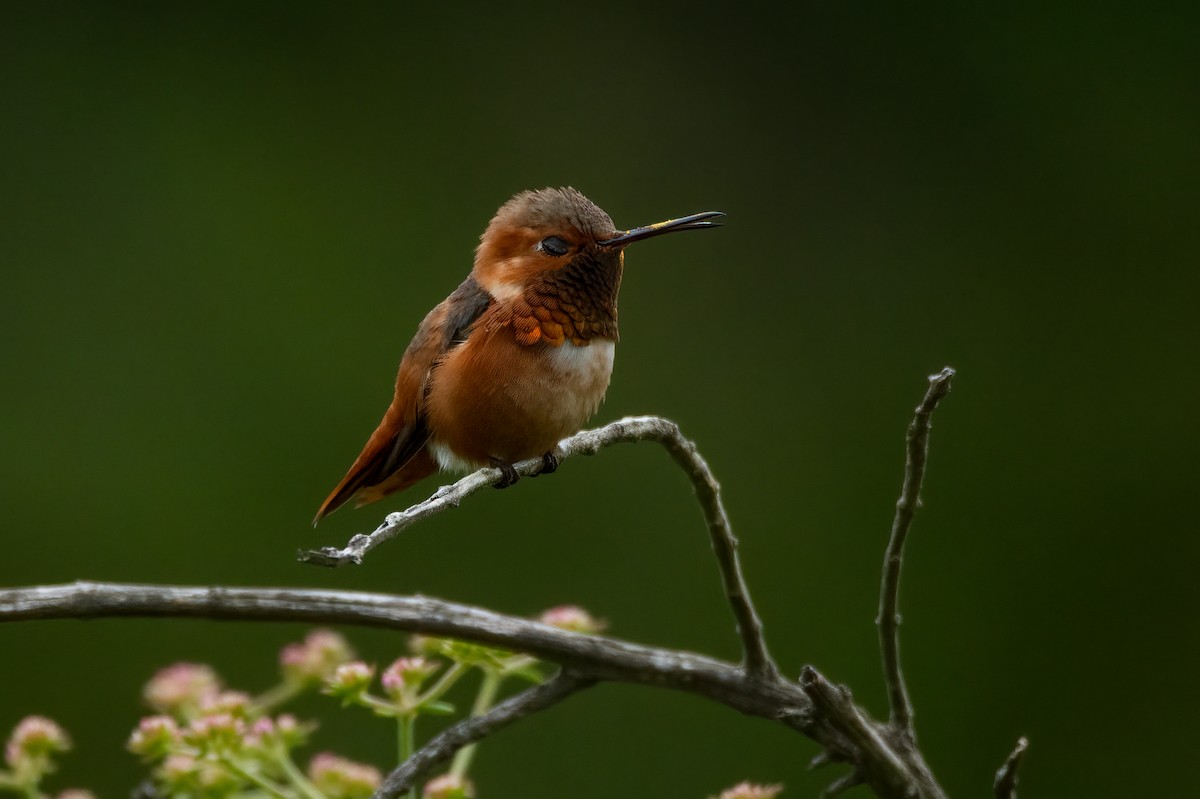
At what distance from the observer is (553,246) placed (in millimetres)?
1645

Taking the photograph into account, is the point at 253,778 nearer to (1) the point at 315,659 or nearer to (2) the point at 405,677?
(2) the point at 405,677

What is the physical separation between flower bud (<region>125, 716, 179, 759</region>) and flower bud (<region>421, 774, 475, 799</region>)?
0.20 metres

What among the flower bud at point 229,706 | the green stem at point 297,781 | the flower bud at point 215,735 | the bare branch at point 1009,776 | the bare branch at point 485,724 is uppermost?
the flower bud at point 229,706

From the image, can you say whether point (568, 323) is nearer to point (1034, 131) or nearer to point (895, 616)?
point (895, 616)

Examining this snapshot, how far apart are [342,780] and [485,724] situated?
210 mm

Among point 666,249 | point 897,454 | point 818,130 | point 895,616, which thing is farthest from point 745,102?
point 895,616

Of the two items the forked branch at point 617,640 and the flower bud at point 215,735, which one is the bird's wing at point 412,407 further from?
the flower bud at point 215,735

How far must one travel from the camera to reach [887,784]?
955 millimetres

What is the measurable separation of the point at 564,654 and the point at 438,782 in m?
0.22

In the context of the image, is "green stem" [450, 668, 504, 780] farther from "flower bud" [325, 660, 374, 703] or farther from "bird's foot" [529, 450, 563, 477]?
"bird's foot" [529, 450, 563, 477]

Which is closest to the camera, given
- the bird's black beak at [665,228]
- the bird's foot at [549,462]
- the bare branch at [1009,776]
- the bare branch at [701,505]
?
the bare branch at [1009,776]

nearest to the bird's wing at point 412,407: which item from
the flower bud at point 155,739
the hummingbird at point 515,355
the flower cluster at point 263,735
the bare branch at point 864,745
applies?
the hummingbird at point 515,355

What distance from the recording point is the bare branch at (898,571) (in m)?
1.01

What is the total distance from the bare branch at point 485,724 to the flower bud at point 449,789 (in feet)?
0.20
